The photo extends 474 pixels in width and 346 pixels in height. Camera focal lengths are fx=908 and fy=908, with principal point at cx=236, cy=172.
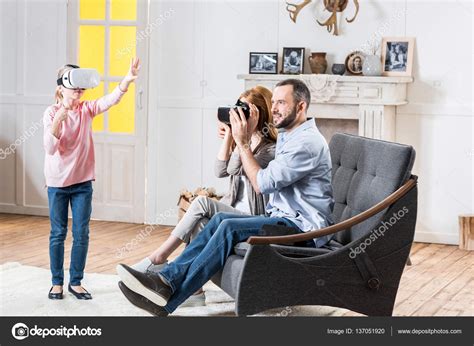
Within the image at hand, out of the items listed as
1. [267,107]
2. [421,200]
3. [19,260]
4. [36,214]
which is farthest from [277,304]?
[36,214]

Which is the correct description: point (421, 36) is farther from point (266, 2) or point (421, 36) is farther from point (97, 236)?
point (97, 236)

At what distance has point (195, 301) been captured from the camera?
15.0 feet

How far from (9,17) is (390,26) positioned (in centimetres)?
317

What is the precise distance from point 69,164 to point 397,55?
297cm

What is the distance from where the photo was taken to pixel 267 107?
4434mm

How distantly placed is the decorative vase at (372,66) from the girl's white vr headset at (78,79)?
2.59 metres

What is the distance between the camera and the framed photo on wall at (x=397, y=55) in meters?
6.48

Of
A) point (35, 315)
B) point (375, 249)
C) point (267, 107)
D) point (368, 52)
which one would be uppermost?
point (368, 52)

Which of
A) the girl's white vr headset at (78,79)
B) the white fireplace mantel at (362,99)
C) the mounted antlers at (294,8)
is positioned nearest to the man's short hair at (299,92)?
the girl's white vr headset at (78,79)

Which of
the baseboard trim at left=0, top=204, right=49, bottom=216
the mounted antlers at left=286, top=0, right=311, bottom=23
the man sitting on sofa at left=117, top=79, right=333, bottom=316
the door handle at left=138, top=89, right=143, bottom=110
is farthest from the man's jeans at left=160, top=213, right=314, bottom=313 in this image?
the baseboard trim at left=0, top=204, right=49, bottom=216

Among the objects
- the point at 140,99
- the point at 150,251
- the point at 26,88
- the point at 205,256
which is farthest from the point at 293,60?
the point at 205,256

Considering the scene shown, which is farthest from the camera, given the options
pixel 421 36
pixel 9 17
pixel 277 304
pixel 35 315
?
pixel 9 17

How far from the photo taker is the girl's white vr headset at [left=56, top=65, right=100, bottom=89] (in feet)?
14.4

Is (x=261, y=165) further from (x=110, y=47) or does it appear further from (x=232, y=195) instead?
(x=110, y=47)
